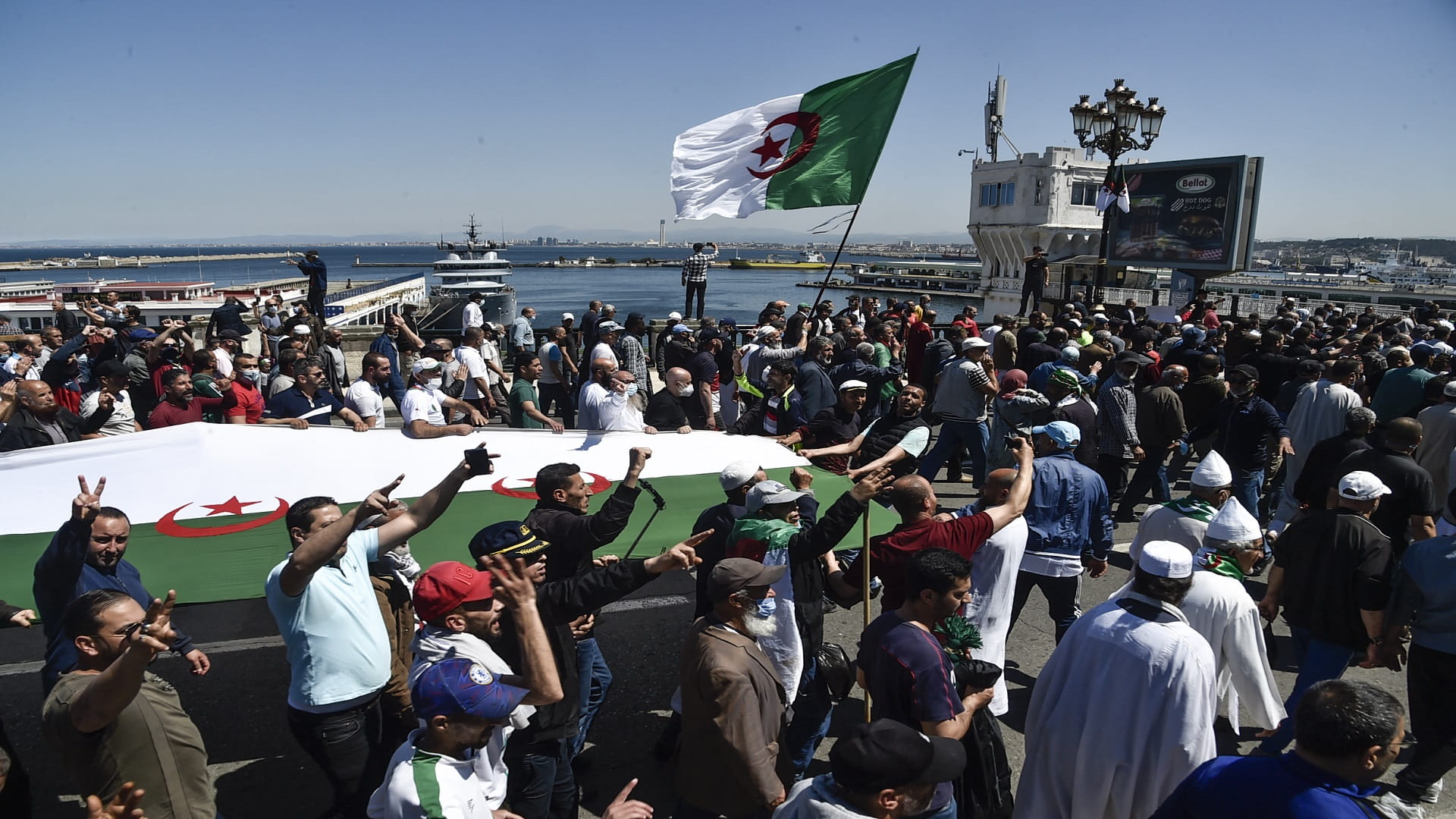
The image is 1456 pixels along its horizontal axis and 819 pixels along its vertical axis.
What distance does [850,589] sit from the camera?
4.18 meters

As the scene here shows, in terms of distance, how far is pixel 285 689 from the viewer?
506 cm

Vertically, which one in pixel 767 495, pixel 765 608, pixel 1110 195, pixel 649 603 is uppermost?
pixel 1110 195

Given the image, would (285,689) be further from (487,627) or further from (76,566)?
(487,627)

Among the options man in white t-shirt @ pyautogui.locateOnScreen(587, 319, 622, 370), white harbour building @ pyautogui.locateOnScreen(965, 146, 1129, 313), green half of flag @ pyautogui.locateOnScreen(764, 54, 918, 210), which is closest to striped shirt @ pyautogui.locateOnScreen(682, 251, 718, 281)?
man in white t-shirt @ pyautogui.locateOnScreen(587, 319, 622, 370)

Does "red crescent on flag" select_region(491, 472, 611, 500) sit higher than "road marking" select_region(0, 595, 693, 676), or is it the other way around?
"red crescent on flag" select_region(491, 472, 611, 500)

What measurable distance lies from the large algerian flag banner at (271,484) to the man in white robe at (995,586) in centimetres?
139

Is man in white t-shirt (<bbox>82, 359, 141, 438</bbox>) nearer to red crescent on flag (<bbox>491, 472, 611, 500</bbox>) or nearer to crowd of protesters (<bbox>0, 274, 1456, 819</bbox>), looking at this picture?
crowd of protesters (<bbox>0, 274, 1456, 819</bbox>)

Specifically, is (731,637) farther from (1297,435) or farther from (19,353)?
(19,353)

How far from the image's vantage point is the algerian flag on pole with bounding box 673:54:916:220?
7.85 meters

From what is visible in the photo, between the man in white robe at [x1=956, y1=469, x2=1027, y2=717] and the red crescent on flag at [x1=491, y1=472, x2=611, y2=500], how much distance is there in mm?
2853

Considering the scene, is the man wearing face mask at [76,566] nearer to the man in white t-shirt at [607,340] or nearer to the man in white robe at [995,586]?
the man in white robe at [995,586]

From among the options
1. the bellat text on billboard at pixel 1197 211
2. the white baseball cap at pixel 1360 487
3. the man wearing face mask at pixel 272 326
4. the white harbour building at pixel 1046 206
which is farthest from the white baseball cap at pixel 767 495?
the white harbour building at pixel 1046 206

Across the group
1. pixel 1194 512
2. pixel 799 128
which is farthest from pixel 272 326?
pixel 1194 512

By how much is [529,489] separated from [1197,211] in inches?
979
